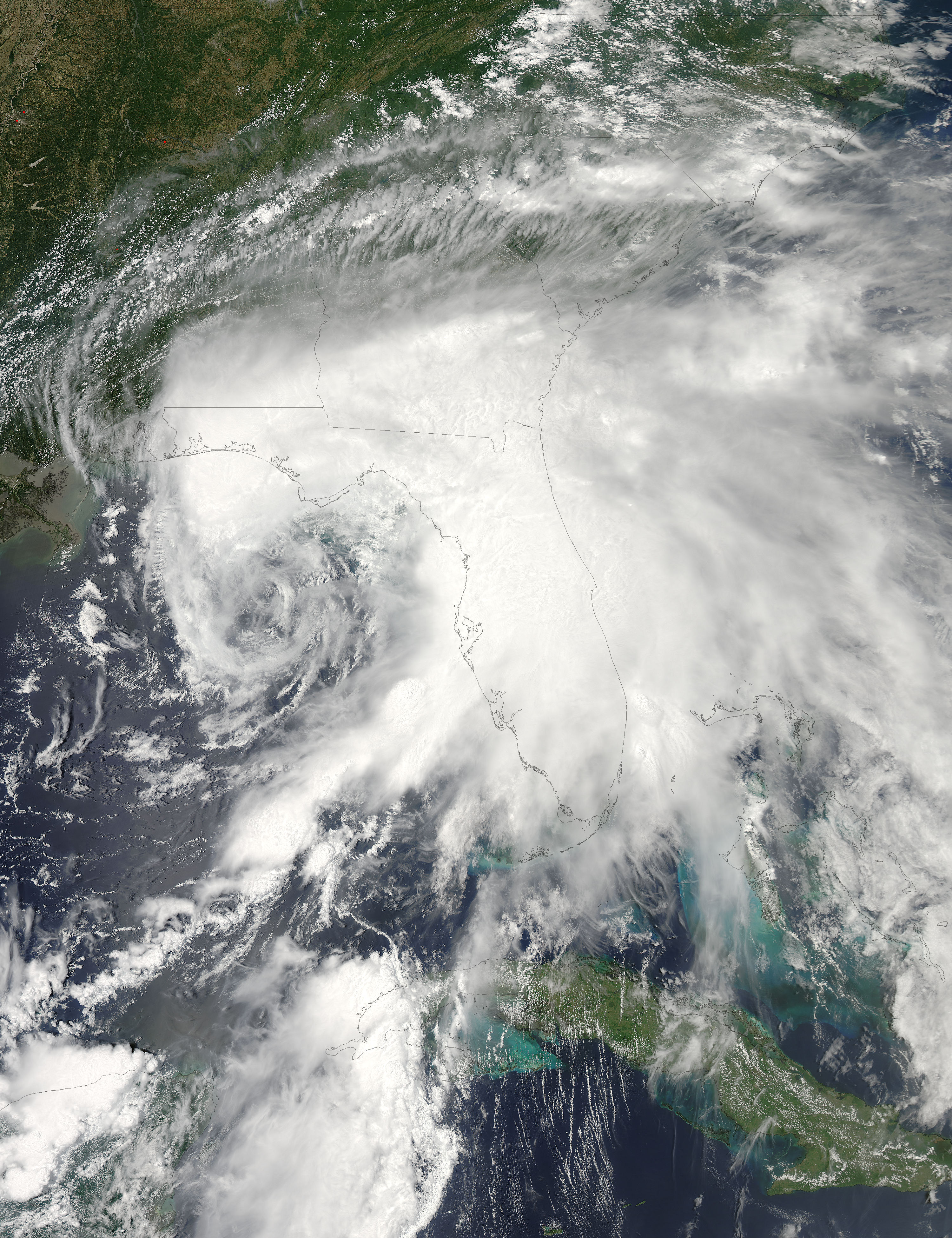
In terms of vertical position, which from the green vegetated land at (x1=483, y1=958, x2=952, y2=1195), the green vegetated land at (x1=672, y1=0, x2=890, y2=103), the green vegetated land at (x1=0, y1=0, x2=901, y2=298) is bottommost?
the green vegetated land at (x1=483, y1=958, x2=952, y2=1195)

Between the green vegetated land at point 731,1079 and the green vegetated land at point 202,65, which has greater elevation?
the green vegetated land at point 202,65

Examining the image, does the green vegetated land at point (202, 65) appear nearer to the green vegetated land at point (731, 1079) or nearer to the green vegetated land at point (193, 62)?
the green vegetated land at point (193, 62)

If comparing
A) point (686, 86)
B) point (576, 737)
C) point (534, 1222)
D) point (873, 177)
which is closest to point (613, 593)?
point (576, 737)

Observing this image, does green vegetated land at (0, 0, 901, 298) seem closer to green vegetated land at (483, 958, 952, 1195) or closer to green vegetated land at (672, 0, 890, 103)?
green vegetated land at (672, 0, 890, 103)

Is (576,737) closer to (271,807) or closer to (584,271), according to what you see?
(271,807)

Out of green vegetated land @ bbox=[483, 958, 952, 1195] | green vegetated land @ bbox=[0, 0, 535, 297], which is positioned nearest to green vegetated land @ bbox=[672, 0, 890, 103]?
green vegetated land @ bbox=[0, 0, 535, 297]

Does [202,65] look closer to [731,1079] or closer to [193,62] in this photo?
[193,62]

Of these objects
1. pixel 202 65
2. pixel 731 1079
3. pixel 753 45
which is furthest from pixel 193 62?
pixel 731 1079

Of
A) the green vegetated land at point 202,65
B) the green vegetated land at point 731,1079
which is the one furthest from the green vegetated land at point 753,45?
the green vegetated land at point 731,1079
